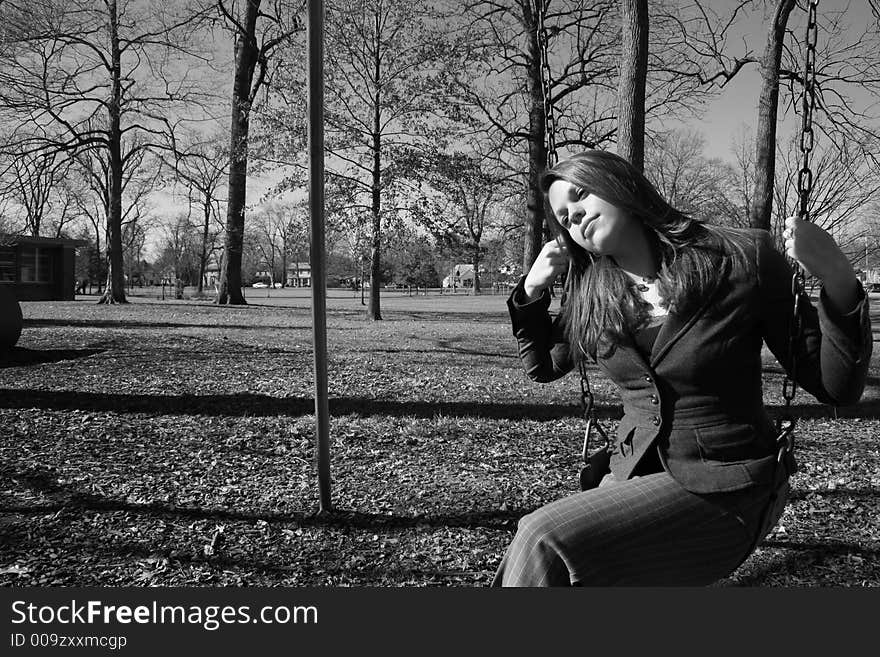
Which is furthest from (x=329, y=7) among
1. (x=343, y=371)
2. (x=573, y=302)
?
(x=573, y=302)

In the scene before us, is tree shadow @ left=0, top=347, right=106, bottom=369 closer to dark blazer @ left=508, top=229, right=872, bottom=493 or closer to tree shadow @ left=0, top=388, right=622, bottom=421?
tree shadow @ left=0, top=388, right=622, bottom=421

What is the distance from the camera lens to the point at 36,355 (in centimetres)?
960

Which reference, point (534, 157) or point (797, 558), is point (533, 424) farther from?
point (534, 157)

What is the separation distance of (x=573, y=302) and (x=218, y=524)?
7.86 feet

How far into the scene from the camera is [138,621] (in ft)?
7.23

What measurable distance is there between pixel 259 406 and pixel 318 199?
3.56 metres

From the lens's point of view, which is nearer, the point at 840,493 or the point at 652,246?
the point at 652,246

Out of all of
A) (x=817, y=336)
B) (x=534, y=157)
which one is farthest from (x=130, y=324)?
(x=817, y=336)

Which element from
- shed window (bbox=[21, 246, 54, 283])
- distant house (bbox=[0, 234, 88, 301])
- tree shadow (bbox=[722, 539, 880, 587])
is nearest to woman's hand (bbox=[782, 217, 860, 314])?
tree shadow (bbox=[722, 539, 880, 587])

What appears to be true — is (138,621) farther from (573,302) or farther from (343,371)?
(343,371)

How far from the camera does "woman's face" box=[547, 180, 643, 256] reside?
1876 millimetres

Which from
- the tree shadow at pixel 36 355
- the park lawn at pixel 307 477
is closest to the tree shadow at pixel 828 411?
the park lawn at pixel 307 477

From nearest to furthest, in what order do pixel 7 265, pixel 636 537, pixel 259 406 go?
pixel 636 537 < pixel 259 406 < pixel 7 265

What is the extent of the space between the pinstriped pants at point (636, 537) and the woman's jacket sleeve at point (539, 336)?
577mm
